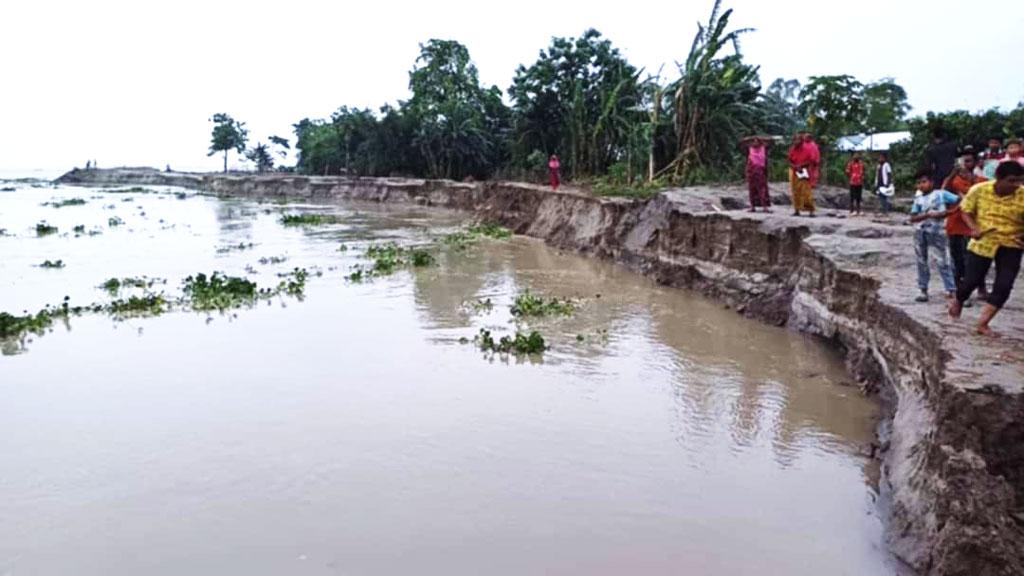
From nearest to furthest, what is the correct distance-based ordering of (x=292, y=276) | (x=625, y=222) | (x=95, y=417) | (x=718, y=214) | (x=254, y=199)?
(x=95, y=417), (x=718, y=214), (x=292, y=276), (x=625, y=222), (x=254, y=199)

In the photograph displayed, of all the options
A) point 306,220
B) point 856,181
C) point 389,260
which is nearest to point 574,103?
point 306,220

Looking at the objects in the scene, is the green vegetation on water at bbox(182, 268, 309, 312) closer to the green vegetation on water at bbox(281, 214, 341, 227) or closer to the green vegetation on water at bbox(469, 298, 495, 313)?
the green vegetation on water at bbox(469, 298, 495, 313)

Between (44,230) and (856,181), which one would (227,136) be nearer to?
(44,230)

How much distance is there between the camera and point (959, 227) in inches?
267

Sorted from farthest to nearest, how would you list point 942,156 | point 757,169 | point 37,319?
point 757,169
point 37,319
point 942,156

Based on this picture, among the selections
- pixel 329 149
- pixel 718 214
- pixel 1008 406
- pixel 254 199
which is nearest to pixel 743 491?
pixel 1008 406

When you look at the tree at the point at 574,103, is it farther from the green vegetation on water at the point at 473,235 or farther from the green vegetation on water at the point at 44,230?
the green vegetation on water at the point at 44,230

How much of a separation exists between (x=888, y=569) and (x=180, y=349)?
8334 millimetres

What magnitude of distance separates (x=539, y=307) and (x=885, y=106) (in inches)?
1049

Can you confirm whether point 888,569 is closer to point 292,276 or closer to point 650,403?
point 650,403

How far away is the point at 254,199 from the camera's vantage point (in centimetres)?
4769

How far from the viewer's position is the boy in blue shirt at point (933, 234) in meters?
7.03

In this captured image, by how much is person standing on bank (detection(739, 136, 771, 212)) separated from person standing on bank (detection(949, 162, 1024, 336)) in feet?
26.1

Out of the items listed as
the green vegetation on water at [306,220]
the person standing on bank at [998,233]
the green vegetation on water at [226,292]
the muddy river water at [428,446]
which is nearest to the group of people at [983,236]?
the person standing on bank at [998,233]
